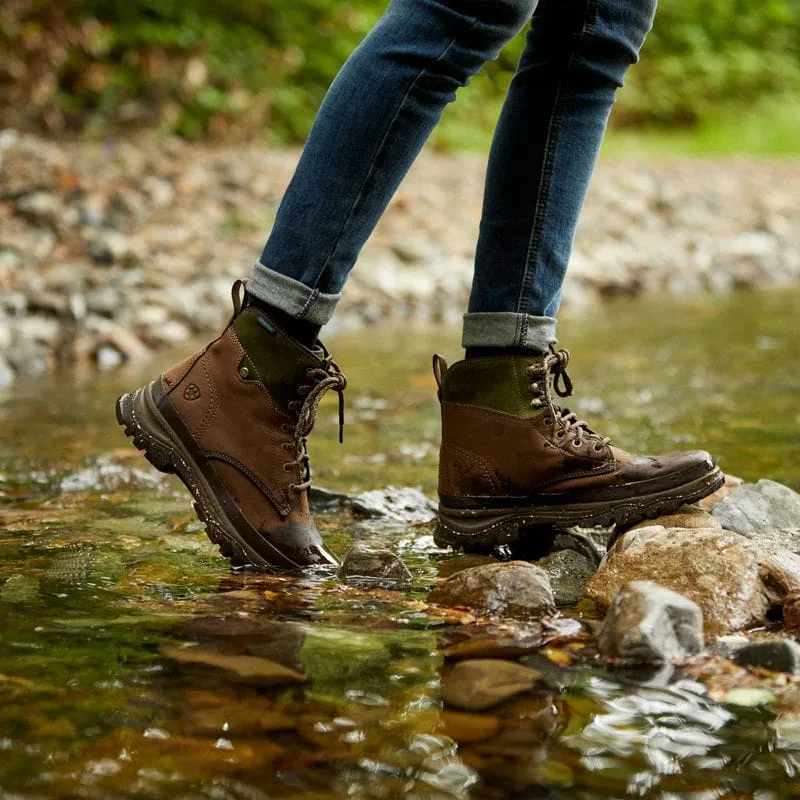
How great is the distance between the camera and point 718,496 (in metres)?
2.12

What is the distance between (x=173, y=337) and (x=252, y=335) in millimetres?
3203

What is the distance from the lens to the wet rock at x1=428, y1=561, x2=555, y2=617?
1569 mm

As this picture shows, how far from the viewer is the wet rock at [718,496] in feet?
6.75

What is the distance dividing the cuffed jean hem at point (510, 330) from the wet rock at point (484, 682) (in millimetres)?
666

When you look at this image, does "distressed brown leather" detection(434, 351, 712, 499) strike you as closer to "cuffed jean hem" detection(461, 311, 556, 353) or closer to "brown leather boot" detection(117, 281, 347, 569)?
"cuffed jean hem" detection(461, 311, 556, 353)

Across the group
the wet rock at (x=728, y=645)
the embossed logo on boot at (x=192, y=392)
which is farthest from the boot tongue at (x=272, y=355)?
the wet rock at (x=728, y=645)

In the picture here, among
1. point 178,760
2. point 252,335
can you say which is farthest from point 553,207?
point 178,760

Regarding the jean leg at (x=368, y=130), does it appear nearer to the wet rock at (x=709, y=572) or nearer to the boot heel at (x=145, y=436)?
the boot heel at (x=145, y=436)

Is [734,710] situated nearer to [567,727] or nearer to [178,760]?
[567,727]

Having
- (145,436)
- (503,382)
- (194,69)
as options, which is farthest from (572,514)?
(194,69)

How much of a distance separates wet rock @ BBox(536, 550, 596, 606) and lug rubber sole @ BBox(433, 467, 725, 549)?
0.06 metres

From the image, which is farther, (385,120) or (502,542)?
(502,542)

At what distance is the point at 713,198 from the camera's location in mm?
9734

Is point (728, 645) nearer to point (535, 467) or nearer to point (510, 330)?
point (535, 467)
